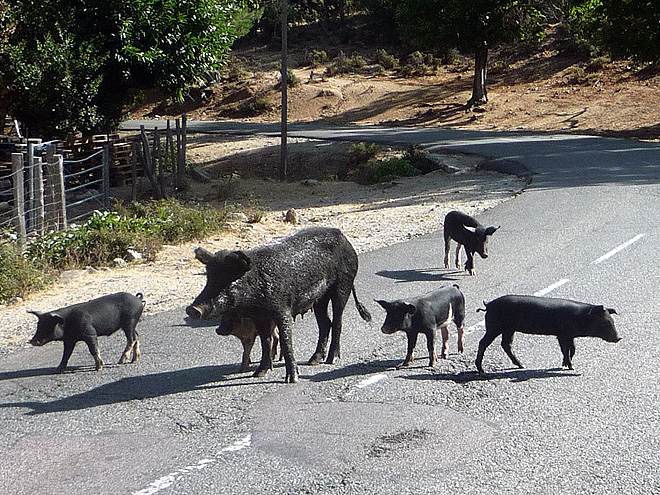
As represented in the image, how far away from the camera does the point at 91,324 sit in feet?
24.3

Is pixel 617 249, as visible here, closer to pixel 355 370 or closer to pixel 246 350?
pixel 355 370

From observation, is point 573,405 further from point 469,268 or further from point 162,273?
point 162,273

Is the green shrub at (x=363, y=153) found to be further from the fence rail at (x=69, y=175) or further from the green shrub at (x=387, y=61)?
the green shrub at (x=387, y=61)

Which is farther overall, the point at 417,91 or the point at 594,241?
the point at 417,91

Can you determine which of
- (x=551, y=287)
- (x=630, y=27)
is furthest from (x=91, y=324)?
(x=630, y=27)

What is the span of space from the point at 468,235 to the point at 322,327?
4.25 meters

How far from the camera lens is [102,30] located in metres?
22.7

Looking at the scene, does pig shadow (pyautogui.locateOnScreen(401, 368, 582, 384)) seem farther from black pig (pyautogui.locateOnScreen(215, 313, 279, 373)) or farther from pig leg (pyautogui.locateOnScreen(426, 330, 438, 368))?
black pig (pyautogui.locateOnScreen(215, 313, 279, 373))

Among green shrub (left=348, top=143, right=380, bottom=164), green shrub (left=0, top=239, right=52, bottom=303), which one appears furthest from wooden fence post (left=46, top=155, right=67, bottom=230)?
green shrub (left=348, top=143, right=380, bottom=164)

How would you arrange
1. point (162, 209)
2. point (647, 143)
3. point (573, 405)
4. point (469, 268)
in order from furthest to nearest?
point (647, 143) < point (162, 209) < point (469, 268) < point (573, 405)

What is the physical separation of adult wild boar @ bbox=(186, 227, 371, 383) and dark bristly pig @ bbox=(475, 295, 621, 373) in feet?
4.12

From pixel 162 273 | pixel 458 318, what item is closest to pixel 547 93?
pixel 162 273

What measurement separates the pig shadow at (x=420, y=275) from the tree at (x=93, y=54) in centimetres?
1328

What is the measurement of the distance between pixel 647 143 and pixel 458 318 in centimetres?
2380
